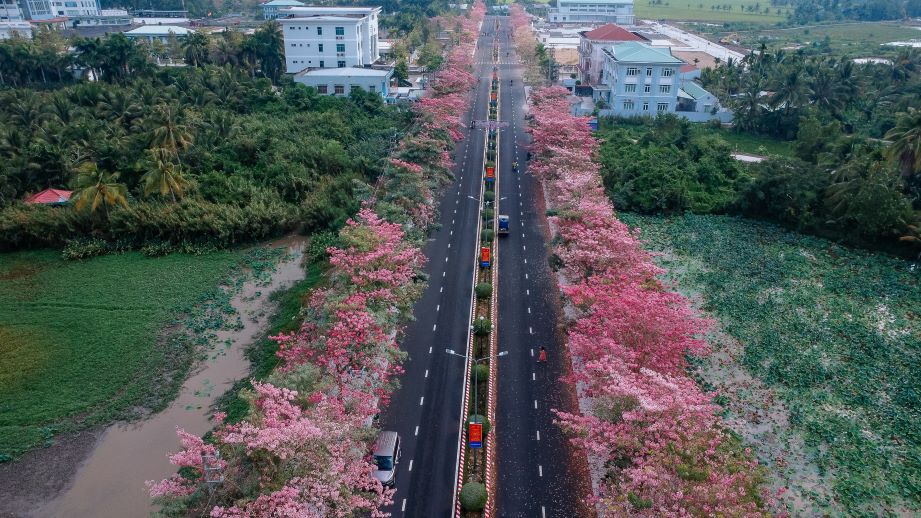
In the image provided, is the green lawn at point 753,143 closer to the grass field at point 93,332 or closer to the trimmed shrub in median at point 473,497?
the trimmed shrub in median at point 473,497

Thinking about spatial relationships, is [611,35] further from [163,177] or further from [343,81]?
[163,177]

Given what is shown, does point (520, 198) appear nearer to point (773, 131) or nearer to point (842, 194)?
point (842, 194)

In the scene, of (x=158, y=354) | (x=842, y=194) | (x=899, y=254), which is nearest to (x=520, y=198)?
(x=842, y=194)

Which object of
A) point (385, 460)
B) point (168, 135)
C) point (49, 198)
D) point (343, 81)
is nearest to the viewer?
point (385, 460)

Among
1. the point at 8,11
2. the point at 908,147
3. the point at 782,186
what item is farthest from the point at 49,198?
the point at 8,11

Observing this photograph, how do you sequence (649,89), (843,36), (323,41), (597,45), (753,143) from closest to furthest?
(753,143), (649,89), (323,41), (597,45), (843,36)
